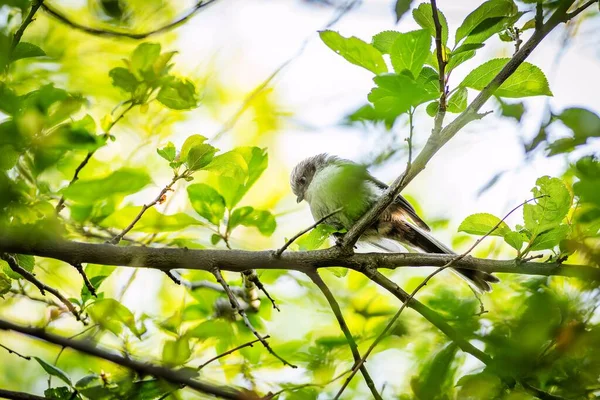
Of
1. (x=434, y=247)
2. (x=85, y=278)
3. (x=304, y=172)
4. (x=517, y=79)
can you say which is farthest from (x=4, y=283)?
(x=304, y=172)

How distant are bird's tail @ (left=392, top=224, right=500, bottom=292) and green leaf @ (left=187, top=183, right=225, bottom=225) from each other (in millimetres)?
1622

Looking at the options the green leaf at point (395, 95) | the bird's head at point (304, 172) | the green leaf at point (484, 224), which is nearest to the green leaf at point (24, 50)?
the green leaf at point (395, 95)

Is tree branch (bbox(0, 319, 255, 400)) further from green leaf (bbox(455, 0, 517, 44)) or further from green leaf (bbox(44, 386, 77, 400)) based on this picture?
green leaf (bbox(455, 0, 517, 44))

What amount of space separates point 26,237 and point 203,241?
1625 mm

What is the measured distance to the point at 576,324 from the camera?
1271mm

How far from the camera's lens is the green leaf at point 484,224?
249cm

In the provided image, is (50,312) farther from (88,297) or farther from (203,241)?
(203,241)

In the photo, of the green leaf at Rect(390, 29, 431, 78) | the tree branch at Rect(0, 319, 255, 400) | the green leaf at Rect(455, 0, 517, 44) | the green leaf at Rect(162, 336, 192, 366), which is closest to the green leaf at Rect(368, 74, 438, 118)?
the green leaf at Rect(390, 29, 431, 78)

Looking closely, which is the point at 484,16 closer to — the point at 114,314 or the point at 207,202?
the point at 207,202

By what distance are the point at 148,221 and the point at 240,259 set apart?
0.47 m

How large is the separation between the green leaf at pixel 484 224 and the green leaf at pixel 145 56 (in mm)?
1460

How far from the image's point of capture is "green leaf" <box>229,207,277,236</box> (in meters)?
2.82

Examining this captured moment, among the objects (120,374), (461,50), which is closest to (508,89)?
(461,50)

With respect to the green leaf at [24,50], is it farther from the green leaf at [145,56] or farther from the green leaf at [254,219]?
the green leaf at [254,219]
